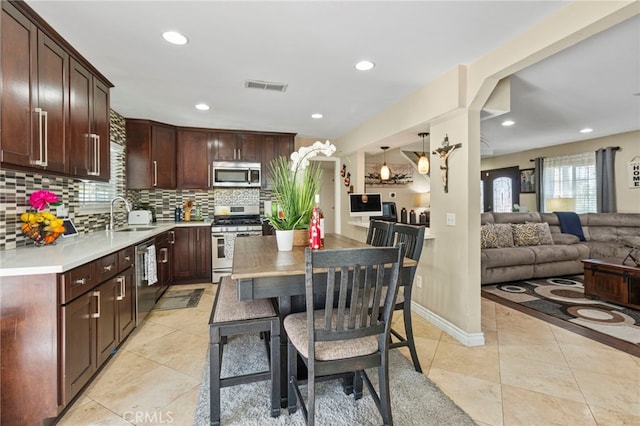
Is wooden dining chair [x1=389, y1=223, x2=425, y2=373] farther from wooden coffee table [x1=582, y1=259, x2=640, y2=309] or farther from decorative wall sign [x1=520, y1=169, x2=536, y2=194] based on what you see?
decorative wall sign [x1=520, y1=169, x2=536, y2=194]

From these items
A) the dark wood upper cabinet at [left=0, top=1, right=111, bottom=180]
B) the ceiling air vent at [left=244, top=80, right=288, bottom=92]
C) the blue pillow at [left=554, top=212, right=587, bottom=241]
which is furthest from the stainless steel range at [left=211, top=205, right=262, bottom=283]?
the blue pillow at [left=554, top=212, right=587, bottom=241]

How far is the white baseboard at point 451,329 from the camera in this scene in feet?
8.29

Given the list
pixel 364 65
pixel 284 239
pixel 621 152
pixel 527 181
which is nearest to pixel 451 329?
pixel 284 239

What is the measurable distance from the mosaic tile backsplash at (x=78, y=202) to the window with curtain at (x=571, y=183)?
581cm

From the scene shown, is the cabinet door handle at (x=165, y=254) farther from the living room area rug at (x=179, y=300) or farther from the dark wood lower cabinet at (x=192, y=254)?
the living room area rug at (x=179, y=300)

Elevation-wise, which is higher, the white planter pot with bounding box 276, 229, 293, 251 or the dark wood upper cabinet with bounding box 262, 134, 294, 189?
the dark wood upper cabinet with bounding box 262, 134, 294, 189

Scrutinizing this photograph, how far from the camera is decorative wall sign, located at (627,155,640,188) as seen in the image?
16.7 ft

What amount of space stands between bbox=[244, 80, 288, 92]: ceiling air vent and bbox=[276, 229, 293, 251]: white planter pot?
1.68 m

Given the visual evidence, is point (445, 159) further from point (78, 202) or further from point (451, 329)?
point (78, 202)

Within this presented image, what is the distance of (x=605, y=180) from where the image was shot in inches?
216

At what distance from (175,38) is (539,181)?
7.58m

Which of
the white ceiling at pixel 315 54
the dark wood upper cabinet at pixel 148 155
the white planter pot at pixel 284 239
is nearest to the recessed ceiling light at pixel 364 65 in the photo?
the white ceiling at pixel 315 54

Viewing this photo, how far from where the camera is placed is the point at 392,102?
11.5 ft

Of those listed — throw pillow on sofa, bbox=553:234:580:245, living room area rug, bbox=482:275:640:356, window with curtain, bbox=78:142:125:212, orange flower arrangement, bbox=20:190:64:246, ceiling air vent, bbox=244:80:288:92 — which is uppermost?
ceiling air vent, bbox=244:80:288:92
